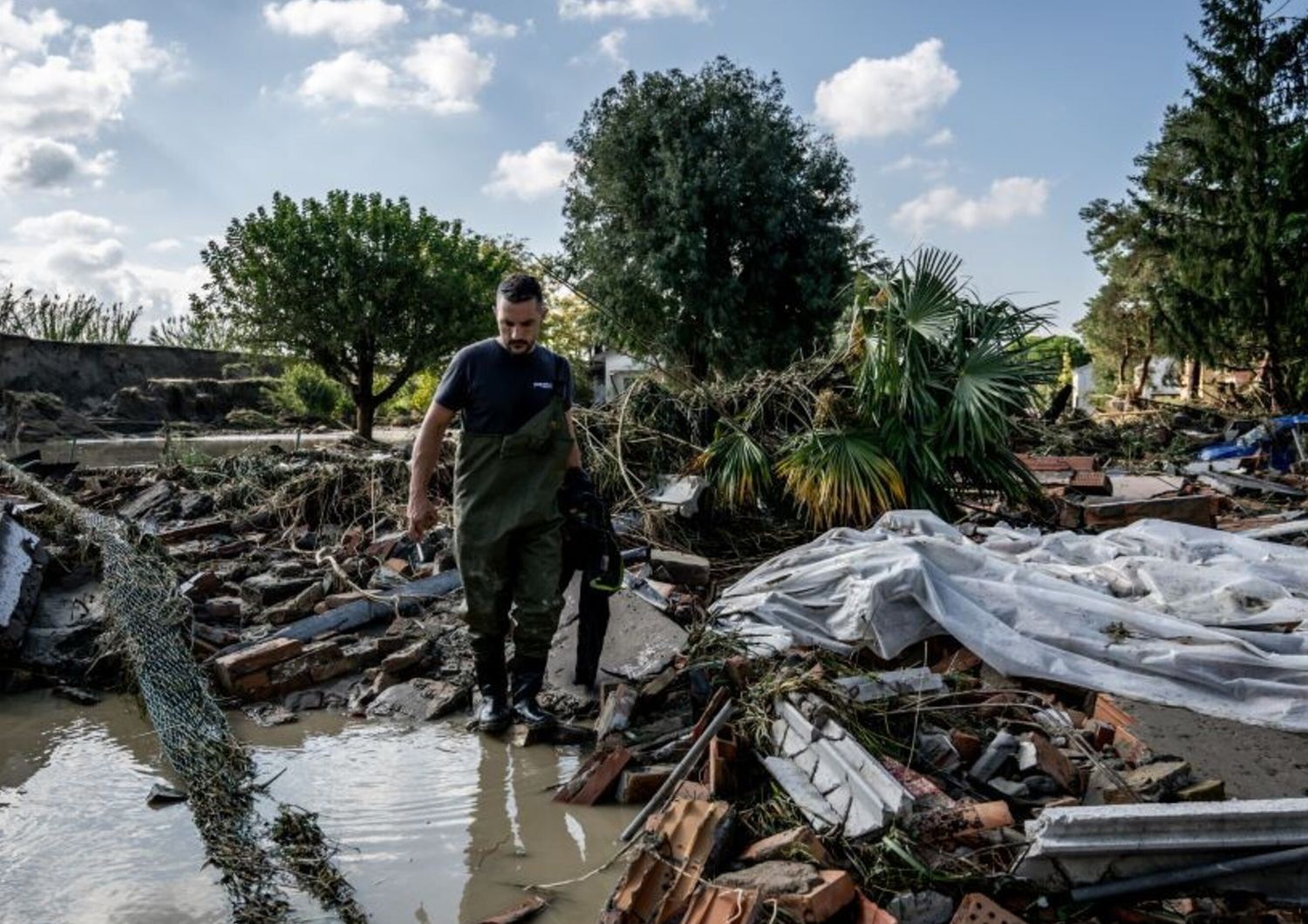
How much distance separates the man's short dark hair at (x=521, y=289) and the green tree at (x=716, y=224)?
1719cm

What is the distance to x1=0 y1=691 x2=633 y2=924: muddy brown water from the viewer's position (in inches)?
97.5

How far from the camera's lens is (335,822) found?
2.95 metres

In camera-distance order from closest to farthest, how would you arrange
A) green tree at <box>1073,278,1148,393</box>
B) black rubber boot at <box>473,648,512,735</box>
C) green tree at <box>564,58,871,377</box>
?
black rubber boot at <box>473,648,512,735</box> → green tree at <box>564,58,871,377</box> → green tree at <box>1073,278,1148,393</box>

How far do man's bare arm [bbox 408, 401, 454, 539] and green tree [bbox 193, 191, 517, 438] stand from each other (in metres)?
15.1

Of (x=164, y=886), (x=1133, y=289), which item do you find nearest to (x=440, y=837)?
(x=164, y=886)

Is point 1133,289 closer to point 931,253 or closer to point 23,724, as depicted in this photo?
point 931,253

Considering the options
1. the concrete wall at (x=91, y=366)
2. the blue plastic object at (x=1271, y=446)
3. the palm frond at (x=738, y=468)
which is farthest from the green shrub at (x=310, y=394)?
the blue plastic object at (x=1271, y=446)

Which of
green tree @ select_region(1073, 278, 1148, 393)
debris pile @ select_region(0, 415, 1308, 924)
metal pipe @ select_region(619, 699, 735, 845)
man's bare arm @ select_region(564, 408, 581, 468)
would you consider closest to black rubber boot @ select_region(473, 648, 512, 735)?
debris pile @ select_region(0, 415, 1308, 924)

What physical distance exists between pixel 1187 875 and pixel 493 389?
2718mm

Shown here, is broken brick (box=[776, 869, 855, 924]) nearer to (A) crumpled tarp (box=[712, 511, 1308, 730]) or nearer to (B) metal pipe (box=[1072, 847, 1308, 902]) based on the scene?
(B) metal pipe (box=[1072, 847, 1308, 902])

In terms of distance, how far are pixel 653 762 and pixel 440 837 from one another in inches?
31.5

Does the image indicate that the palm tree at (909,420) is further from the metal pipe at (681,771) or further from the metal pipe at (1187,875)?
the metal pipe at (1187,875)

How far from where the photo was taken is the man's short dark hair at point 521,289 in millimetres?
3486

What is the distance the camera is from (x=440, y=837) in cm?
287
